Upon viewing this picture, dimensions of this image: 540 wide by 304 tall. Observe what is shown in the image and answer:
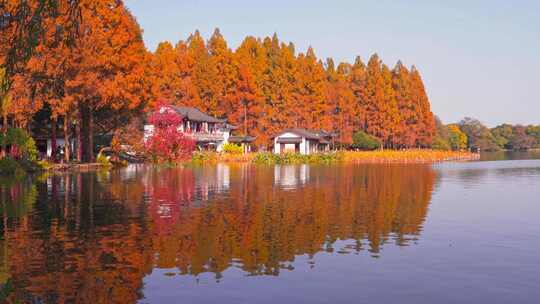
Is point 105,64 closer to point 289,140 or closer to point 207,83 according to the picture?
point 207,83

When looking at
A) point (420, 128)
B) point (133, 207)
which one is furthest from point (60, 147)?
point (420, 128)

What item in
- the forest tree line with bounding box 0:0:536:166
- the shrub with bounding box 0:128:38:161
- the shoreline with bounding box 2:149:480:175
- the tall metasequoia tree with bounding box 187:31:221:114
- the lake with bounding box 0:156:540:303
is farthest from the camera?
the tall metasequoia tree with bounding box 187:31:221:114

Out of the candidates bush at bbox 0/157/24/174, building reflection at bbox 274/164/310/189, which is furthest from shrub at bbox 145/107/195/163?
bush at bbox 0/157/24/174

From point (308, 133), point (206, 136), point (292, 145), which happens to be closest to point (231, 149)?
point (206, 136)

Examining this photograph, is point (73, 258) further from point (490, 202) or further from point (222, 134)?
point (222, 134)

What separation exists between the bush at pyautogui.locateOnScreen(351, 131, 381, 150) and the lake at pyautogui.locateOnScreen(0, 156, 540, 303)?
81.3m

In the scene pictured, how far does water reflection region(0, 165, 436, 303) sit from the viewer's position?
12211 millimetres

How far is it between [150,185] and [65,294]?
25.1m

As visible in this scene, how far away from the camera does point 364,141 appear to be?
360ft

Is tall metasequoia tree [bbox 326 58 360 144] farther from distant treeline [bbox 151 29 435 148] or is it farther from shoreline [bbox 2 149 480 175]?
shoreline [bbox 2 149 480 175]

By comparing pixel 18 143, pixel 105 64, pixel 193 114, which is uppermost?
pixel 105 64

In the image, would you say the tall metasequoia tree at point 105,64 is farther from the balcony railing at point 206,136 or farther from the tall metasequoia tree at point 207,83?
the tall metasequoia tree at point 207,83

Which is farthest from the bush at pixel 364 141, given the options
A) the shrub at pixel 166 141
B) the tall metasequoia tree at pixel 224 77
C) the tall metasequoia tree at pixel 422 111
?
the shrub at pixel 166 141

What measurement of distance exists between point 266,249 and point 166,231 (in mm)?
4025
